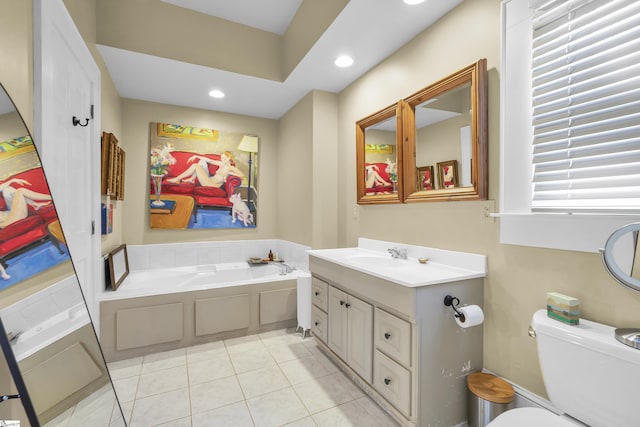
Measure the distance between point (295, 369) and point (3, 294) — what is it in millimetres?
1833

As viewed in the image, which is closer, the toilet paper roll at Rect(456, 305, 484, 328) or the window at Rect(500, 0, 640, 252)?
the window at Rect(500, 0, 640, 252)

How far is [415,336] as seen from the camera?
4.92ft

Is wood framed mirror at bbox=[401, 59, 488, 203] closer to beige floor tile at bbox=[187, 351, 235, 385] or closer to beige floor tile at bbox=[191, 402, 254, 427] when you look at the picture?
beige floor tile at bbox=[191, 402, 254, 427]

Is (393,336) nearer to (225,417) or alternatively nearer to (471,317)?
(471,317)

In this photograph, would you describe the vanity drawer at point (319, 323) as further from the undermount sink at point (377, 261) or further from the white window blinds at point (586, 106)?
the white window blinds at point (586, 106)

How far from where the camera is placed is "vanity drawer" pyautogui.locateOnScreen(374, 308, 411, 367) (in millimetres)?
1541

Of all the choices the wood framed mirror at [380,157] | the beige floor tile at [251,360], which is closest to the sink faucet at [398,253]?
the wood framed mirror at [380,157]

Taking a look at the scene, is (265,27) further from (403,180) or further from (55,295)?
(55,295)

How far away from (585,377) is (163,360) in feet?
8.86

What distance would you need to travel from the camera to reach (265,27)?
2855 mm

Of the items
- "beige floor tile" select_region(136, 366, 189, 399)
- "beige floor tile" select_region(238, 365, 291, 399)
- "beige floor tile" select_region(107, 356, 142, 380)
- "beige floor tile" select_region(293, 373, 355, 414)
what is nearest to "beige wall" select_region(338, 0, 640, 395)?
"beige floor tile" select_region(293, 373, 355, 414)

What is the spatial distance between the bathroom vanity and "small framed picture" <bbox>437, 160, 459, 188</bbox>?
17.1 inches

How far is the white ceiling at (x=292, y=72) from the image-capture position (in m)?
1.96

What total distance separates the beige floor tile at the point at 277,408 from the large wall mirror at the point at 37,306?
2.56 ft
